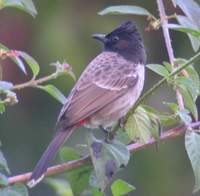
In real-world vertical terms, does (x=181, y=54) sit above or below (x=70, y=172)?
below

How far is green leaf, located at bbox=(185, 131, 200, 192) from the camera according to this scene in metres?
2.46

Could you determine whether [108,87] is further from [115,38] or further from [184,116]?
[184,116]

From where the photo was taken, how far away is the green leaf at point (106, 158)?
2520 millimetres

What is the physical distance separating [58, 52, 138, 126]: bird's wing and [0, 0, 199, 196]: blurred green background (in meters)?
1.48

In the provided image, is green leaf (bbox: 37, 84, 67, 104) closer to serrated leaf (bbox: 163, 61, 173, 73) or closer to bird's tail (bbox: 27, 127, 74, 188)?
Answer: bird's tail (bbox: 27, 127, 74, 188)

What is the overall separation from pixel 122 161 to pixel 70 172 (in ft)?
0.74

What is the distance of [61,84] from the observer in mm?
5480

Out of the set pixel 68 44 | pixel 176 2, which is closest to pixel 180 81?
pixel 176 2

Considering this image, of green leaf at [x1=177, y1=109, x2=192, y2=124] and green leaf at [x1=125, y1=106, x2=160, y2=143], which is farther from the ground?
green leaf at [x1=177, y1=109, x2=192, y2=124]

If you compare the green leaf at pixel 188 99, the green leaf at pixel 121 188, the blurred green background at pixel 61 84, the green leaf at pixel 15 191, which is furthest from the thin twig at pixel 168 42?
the blurred green background at pixel 61 84

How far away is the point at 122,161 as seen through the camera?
2.56 metres

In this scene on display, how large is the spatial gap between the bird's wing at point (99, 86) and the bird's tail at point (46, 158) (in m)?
0.10

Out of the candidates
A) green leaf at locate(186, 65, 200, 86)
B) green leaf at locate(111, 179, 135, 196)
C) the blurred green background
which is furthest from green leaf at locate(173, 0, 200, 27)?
the blurred green background

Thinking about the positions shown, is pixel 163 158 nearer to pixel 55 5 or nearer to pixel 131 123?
pixel 55 5
